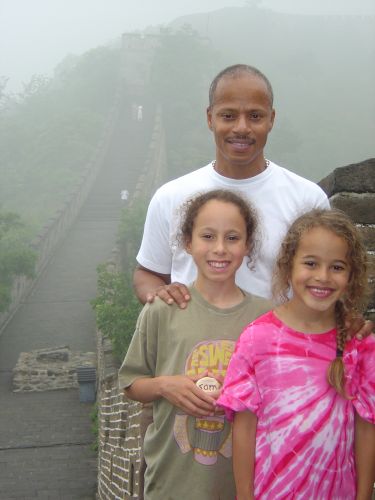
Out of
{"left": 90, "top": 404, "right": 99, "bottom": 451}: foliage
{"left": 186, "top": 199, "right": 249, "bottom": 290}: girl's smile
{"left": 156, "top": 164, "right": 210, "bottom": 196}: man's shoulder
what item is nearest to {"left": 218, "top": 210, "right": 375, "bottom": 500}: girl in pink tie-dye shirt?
{"left": 186, "top": 199, "right": 249, "bottom": 290}: girl's smile

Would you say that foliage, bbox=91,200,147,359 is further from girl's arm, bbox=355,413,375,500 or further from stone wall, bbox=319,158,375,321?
girl's arm, bbox=355,413,375,500

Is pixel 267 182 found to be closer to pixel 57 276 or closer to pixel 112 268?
pixel 112 268

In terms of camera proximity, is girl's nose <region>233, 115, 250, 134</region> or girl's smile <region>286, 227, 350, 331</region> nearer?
girl's smile <region>286, 227, 350, 331</region>

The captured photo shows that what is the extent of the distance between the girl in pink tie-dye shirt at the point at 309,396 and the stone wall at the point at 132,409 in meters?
0.75

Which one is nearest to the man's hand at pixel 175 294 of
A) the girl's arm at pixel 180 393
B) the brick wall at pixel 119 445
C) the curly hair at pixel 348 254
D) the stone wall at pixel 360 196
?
the girl's arm at pixel 180 393

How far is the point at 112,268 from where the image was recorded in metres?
16.8

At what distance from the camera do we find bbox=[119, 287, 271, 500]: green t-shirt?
7.74 ft

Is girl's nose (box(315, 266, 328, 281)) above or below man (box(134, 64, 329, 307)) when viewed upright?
below

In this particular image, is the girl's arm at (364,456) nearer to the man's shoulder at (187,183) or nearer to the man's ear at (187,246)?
the man's ear at (187,246)

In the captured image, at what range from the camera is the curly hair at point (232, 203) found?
2514mm

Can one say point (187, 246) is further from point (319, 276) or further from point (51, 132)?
point (51, 132)

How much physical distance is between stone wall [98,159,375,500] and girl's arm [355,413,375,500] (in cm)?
93

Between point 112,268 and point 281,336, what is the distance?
580 inches

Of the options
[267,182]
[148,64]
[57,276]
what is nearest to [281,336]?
[267,182]
